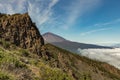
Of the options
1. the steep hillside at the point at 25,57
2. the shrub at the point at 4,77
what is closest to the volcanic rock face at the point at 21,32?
the steep hillside at the point at 25,57

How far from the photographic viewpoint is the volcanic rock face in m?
33.7

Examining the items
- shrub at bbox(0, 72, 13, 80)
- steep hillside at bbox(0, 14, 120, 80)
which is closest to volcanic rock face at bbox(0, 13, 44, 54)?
steep hillside at bbox(0, 14, 120, 80)

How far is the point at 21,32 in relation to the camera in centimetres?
3694

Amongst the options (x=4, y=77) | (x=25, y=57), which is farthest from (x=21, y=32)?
(x=4, y=77)

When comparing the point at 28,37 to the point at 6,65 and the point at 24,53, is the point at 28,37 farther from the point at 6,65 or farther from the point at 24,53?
the point at 6,65

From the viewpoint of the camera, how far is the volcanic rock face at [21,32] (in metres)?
33.7

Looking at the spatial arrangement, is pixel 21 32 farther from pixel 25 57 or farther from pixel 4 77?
pixel 4 77

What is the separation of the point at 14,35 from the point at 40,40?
543 centimetres

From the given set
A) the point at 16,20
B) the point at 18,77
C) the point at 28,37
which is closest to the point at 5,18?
the point at 16,20

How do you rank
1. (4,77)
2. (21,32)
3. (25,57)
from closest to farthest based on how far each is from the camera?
(4,77)
(25,57)
(21,32)

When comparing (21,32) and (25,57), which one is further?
(21,32)

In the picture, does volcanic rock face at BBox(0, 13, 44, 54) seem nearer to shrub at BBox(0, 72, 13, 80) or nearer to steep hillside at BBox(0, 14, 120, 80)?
steep hillside at BBox(0, 14, 120, 80)

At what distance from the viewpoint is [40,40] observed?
125 feet

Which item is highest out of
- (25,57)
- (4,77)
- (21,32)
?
(21,32)
